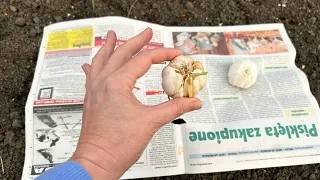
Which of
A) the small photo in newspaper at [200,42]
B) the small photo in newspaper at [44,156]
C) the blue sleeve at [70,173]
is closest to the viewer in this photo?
the blue sleeve at [70,173]

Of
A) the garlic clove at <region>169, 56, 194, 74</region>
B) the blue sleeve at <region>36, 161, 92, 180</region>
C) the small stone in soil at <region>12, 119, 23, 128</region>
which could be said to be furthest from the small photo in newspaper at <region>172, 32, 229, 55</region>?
the blue sleeve at <region>36, 161, 92, 180</region>

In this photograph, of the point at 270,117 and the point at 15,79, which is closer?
the point at 270,117

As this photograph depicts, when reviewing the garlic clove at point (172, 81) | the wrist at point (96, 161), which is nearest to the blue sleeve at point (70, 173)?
the wrist at point (96, 161)

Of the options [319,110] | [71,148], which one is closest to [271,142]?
[319,110]

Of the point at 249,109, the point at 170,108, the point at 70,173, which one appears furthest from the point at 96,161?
the point at 249,109

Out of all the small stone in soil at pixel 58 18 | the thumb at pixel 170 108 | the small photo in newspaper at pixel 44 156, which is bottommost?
the small photo in newspaper at pixel 44 156

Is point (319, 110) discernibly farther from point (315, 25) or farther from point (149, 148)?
point (149, 148)

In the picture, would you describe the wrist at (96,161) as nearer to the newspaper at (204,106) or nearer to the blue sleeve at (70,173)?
the blue sleeve at (70,173)
